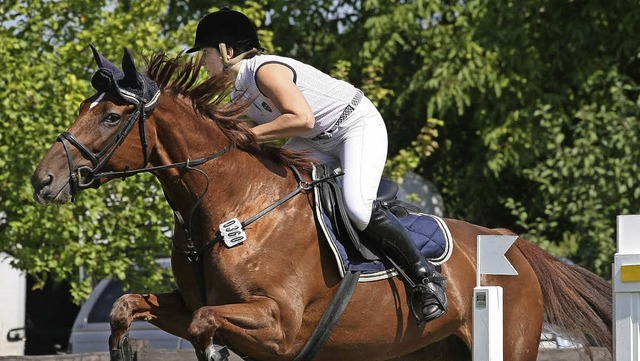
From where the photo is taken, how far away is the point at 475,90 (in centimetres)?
1405

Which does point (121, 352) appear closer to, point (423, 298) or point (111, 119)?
point (111, 119)

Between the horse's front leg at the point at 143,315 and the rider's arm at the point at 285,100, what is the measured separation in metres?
0.94

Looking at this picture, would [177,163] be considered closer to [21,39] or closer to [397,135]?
[21,39]

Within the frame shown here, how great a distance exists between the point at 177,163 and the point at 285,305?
80cm

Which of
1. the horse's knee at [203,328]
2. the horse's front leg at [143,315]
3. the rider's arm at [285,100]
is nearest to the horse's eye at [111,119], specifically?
the rider's arm at [285,100]

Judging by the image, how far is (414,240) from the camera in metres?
5.98

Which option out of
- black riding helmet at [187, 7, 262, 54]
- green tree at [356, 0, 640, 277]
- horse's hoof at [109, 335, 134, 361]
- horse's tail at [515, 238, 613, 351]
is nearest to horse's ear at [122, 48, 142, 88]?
black riding helmet at [187, 7, 262, 54]

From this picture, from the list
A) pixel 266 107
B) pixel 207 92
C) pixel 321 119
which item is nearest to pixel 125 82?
pixel 207 92

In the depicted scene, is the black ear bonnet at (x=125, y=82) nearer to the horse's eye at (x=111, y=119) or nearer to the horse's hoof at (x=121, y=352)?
the horse's eye at (x=111, y=119)

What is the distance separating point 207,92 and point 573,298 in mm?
2606

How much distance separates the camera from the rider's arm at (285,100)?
5363 millimetres

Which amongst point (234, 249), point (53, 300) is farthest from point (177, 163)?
point (53, 300)

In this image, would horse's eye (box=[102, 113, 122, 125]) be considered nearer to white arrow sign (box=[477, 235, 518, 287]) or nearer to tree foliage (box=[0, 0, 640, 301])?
white arrow sign (box=[477, 235, 518, 287])

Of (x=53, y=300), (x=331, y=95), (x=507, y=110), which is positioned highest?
(x=507, y=110)
